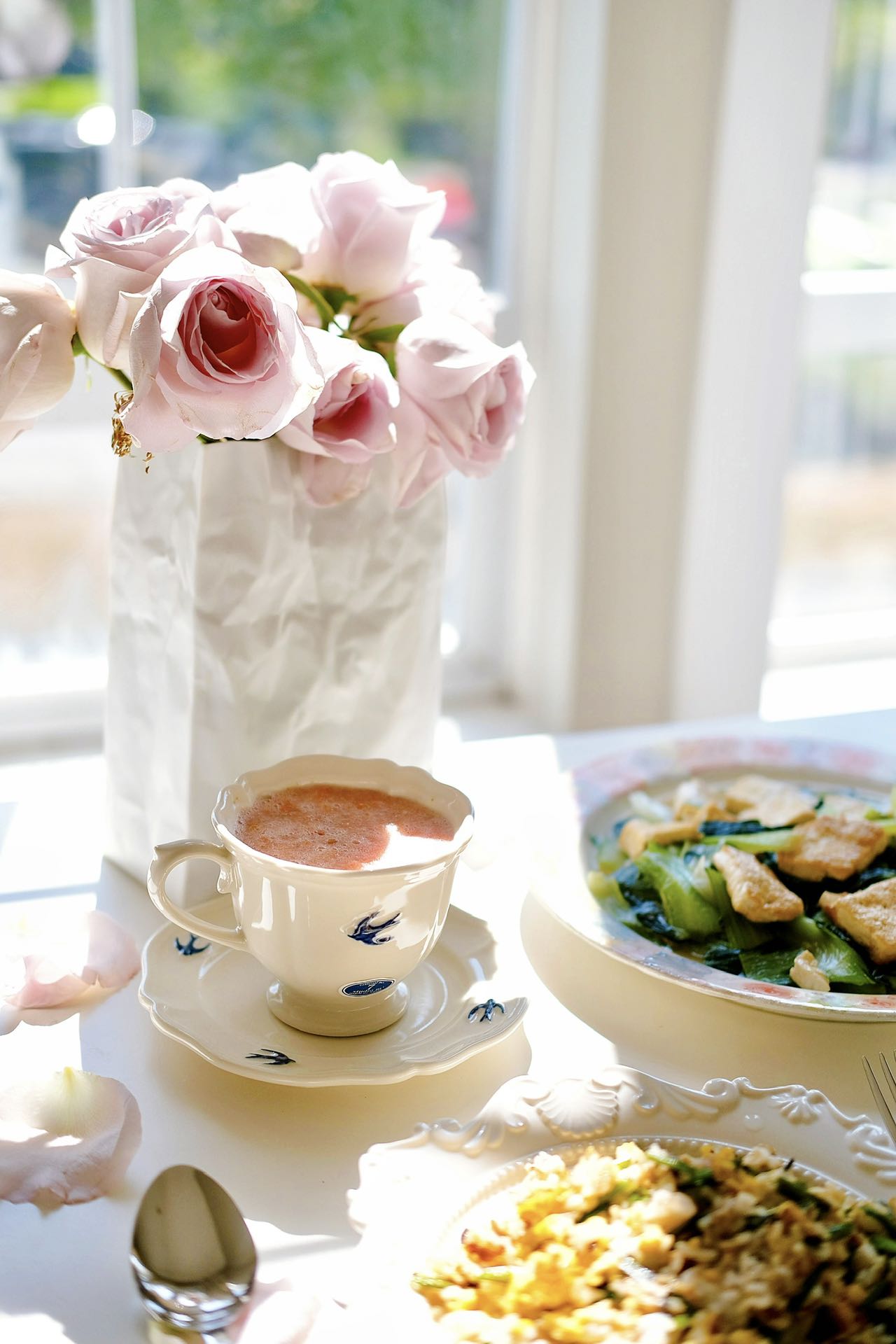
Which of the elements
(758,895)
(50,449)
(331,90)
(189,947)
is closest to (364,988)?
(189,947)

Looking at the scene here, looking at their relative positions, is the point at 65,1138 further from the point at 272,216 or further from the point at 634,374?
the point at 634,374

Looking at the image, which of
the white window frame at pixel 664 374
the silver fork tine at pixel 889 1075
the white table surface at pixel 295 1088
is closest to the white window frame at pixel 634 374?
the white window frame at pixel 664 374

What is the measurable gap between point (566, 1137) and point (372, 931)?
0.13 metres

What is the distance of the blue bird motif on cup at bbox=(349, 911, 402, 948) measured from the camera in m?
0.62

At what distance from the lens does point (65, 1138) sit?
0.60 metres

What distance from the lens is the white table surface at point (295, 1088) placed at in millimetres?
533

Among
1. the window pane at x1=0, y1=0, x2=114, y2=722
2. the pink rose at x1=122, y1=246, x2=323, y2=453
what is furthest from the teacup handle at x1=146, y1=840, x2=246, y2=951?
the window pane at x1=0, y1=0, x2=114, y2=722

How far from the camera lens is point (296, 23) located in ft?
5.48

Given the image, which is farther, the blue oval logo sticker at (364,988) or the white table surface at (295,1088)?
the blue oval logo sticker at (364,988)

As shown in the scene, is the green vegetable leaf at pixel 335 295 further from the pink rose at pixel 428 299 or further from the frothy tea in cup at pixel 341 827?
the frothy tea in cup at pixel 341 827

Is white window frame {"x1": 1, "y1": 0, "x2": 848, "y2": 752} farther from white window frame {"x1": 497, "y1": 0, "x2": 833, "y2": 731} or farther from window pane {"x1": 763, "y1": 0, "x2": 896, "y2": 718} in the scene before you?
window pane {"x1": 763, "y1": 0, "x2": 896, "y2": 718}

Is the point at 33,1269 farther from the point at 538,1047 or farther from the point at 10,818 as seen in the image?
the point at 10,818

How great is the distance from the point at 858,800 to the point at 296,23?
1.29 meters

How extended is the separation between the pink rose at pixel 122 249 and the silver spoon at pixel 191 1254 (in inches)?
15.6
